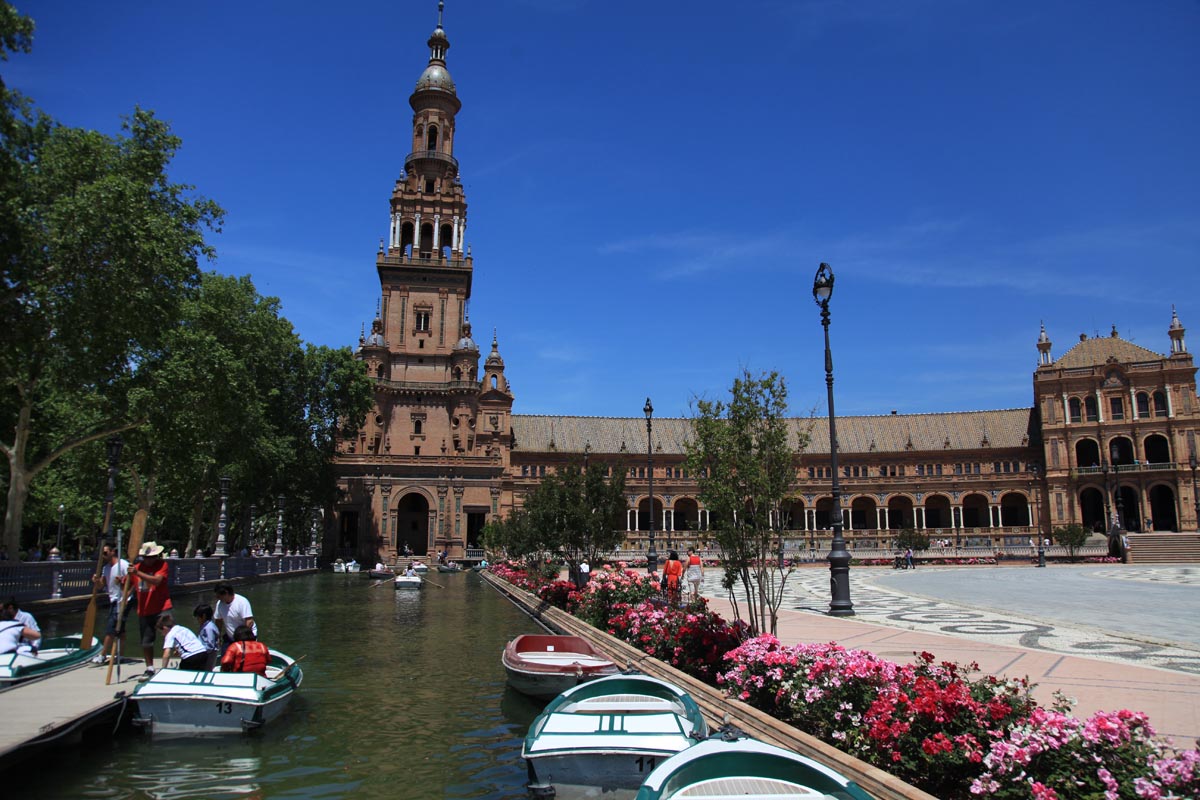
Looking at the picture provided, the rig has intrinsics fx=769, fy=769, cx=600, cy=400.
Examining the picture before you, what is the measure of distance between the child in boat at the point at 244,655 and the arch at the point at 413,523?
58751mm

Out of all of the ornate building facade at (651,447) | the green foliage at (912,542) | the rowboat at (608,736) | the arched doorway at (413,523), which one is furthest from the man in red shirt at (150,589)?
the arched doorway at (413,523)

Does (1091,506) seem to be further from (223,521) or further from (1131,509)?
(223,521)

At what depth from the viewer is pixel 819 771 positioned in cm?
541

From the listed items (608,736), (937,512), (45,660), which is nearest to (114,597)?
(45,660)

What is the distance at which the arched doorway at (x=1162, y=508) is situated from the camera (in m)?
71.6

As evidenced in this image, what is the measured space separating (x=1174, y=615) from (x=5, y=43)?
3074 centimetres

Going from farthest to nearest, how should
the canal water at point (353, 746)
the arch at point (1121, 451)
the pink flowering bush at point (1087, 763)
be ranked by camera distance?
1. the arch at point (1121, 451)
2. the canal water at point (353, 746)
3. the pink flowering bush at point (1087, 763)

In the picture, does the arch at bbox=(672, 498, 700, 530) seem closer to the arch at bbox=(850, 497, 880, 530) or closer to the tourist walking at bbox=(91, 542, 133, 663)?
the arch at bbox=(850, 497, 880, 530)

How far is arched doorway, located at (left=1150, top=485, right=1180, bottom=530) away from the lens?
71625 mm

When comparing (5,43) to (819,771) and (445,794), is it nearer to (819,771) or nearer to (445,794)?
(445,794)

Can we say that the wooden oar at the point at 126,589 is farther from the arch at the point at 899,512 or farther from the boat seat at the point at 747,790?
the arch at the point at 899,512

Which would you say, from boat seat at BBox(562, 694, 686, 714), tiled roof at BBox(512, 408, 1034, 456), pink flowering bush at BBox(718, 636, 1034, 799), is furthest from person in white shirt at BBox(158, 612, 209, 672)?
tiled roof at BBox(512, 408, 1034, 456)

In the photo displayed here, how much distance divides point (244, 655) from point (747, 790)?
318 inches

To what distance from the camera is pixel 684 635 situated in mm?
11367
